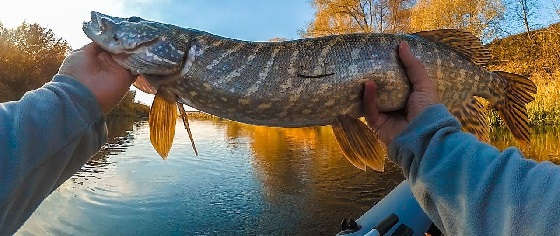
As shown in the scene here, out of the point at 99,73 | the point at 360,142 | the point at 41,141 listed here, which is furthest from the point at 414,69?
the point at 41,141

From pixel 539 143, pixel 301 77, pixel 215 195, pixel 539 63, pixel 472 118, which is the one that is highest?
pixel 539 63

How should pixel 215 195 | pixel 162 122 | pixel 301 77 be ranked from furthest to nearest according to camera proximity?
pixel 215 195
pixel 162 122
pixel 301 77

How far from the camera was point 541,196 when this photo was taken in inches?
42.0

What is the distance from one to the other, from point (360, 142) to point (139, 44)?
3.83 feet

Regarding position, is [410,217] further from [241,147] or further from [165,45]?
[241,147]

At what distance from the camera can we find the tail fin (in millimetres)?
2221

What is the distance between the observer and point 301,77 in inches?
81.2

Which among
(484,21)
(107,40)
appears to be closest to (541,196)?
(107,40)

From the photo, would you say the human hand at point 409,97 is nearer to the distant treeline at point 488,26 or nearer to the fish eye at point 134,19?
the fish eye at point 134,19

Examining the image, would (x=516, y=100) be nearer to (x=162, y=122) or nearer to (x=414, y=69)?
(x=414, y=69)

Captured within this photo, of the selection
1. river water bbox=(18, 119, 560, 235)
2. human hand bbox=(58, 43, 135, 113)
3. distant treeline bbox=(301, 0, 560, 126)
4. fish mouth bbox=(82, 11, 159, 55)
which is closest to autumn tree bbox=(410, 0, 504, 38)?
distant treeline bbox=(301, 0, 560, 126)

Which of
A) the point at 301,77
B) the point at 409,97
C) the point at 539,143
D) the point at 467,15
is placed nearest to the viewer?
the point at 409,97

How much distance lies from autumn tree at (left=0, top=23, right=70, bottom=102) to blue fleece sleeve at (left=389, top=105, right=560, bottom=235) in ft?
97.4

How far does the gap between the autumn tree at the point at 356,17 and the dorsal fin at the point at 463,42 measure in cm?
2331
